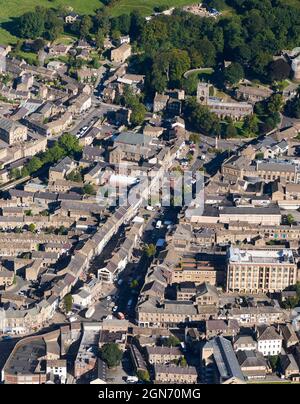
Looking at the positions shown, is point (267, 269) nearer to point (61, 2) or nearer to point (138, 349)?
point (138, 349)

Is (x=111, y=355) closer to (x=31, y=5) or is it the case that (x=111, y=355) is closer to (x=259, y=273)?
(x=259, y=273)

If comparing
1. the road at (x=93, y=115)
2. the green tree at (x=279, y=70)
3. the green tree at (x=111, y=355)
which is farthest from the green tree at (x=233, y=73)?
the green tree at (x=111, y=355)

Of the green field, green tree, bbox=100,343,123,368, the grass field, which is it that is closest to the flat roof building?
green tree, bbox=100,343,123,368

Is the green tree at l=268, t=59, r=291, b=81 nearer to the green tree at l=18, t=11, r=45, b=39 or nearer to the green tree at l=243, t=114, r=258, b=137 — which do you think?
the green tree at l=243, t=114, r=258, b=137

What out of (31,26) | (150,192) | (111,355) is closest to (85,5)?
(31,26)

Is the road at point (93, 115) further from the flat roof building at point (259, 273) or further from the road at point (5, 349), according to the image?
the road at point (5, 349)
